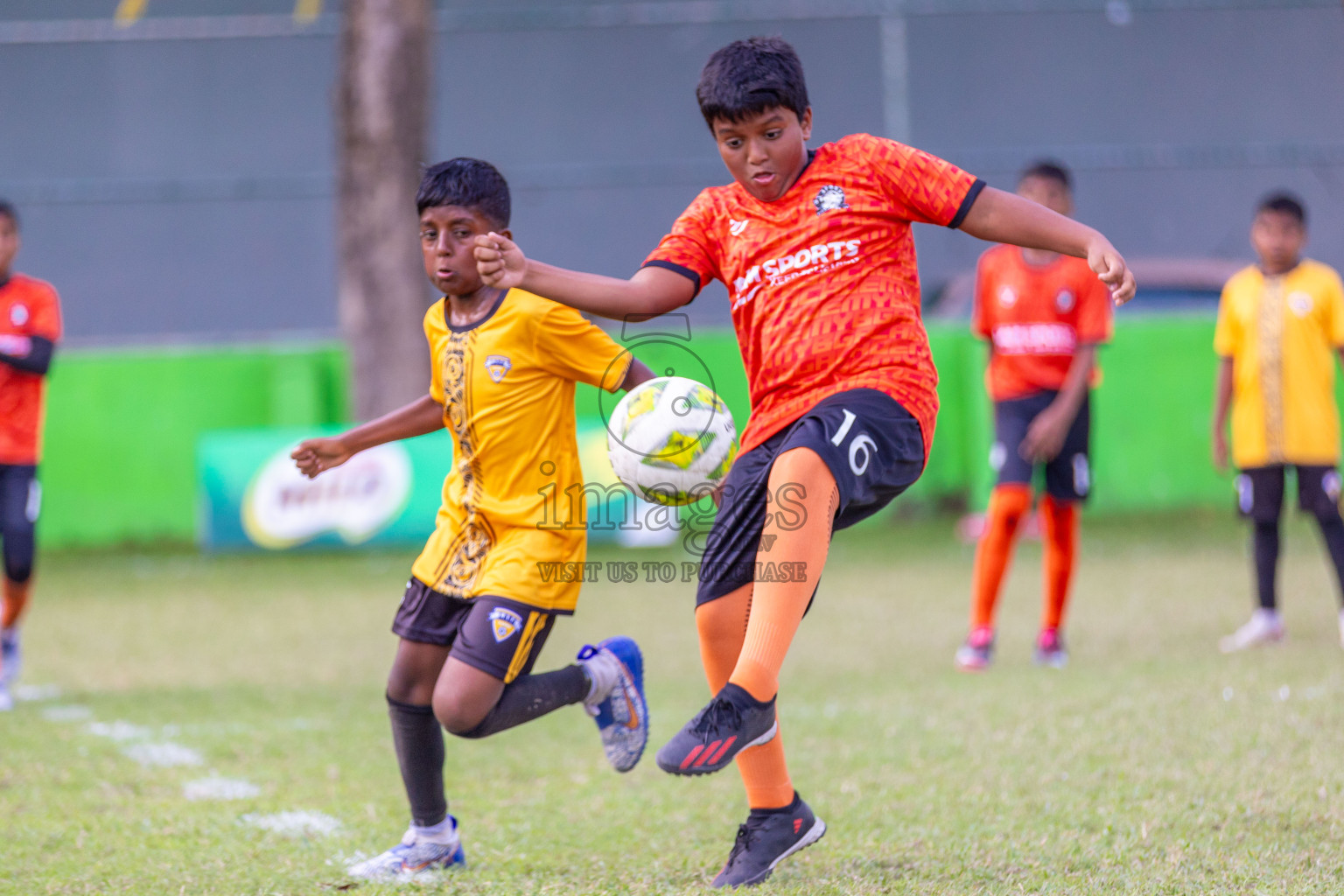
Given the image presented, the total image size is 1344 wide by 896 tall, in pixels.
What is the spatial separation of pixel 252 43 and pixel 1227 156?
35.3 ft

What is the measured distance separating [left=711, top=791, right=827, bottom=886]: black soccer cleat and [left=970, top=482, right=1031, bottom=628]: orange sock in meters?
3.16

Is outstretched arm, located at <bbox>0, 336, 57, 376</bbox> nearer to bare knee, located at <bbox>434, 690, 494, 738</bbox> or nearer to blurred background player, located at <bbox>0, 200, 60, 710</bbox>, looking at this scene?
blurred background player, located at <bbox>0, 200, 60, 710</bbox>

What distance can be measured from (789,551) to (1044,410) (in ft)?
12.4

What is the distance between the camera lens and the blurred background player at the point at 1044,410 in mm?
6492

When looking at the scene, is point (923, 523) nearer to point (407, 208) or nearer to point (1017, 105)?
point (407, 208)

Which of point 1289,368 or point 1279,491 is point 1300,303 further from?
point 1279,491

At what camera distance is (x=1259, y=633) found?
21.9 feet

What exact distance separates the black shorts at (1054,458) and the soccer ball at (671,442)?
3274 mm

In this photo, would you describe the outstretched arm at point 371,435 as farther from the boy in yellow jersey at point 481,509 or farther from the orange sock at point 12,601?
the orange sock at point 12,601

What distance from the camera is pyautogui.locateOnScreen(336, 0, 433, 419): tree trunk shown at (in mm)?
11469

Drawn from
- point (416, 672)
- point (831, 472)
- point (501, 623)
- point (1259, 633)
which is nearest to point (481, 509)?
point (501, 623)

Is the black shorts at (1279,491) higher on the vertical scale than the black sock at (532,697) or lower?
higher

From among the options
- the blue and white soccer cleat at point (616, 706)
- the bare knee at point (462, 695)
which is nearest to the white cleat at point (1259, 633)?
the blue and white soccer cleat at point (616, 706)

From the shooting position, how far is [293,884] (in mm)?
3543
